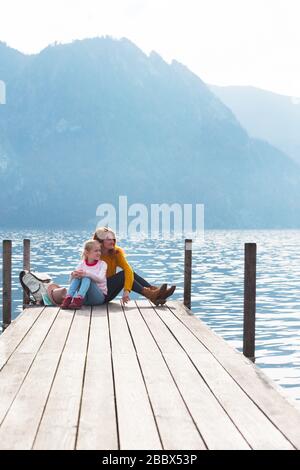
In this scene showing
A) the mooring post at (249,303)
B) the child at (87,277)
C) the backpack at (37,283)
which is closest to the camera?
the mooring post at (249,303)

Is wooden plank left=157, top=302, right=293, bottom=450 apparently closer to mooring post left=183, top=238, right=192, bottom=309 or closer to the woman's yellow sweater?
the woman's yellow sweater

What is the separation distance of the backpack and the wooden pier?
110 inches

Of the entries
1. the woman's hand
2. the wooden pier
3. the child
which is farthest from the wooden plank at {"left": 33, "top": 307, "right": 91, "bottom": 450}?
the woman's hand

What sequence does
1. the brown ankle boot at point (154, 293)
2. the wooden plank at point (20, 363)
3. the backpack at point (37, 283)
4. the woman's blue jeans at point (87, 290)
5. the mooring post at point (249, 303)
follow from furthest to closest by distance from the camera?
the backpack at point (37, 283) < the brown ankle boot at point (154, 293) < the woman's blue jeans at point (87, 290) < the mooring post at point (249, 303) < the wooden plank at point (20, 363)

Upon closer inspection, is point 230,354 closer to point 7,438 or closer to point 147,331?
point 147,331

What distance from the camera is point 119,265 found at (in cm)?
1053

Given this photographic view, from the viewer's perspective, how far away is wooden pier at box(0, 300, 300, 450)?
13.6 feet

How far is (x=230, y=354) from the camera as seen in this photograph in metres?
6.96

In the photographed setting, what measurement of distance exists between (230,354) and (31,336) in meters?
2.51

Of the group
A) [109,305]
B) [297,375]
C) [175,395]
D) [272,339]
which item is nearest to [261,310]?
[272,339]

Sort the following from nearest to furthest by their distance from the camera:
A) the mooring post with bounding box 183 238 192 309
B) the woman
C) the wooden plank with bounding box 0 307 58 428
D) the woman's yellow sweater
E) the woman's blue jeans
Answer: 1. the wooden plank with bounding box 0 307 58 428
2. the woman's blue jeans
3. the woman
4. the woman's yellow sweater
5. the mooring post with bounding box 183 238 192 309

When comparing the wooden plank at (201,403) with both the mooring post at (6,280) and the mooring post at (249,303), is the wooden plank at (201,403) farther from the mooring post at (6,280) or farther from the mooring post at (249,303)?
the mooring post at (6,280)

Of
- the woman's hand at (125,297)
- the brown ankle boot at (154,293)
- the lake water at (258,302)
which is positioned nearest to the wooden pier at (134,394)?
the lake water at (258,302)

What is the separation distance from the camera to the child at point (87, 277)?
9.97 metres
